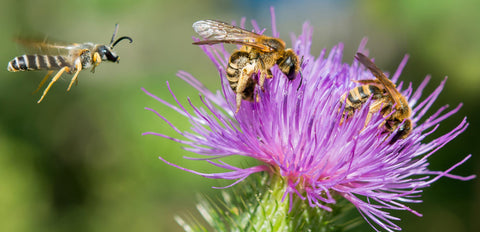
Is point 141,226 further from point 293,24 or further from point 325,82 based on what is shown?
point 293,24

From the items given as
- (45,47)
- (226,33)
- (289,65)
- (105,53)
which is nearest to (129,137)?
(105,53)

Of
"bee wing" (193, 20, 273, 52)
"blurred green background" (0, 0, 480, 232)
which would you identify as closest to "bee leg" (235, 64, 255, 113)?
"bee wing" (193, 20, 273, 52)

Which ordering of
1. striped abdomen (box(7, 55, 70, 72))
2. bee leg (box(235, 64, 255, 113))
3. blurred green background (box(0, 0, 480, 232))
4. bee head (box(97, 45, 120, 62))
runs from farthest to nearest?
blurred green background (box(0, 0, 480, 232)) → bee head (box(97, 45, 120, 62)) → striped abdomen (box(7, 55, 70, 72)) → bee leg (box(235, 64, 255, 113))

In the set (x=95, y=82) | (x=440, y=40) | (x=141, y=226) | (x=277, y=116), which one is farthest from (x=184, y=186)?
(x=277, y=116)

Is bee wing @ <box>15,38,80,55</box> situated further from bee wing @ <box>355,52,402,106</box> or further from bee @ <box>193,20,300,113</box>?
bee wing @ <box>355,52,402,106</box>

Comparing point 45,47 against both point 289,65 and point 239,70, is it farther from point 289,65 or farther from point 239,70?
point 289,65

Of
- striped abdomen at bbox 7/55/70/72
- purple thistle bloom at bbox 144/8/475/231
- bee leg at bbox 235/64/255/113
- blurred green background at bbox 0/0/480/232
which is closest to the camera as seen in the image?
purple thistle bloom at bbox 144/8/475/231

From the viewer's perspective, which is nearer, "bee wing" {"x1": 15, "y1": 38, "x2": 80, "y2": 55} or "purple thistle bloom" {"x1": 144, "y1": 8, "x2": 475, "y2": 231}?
"purple thistle bloom" {"x1": 144, "y1": 8, "x2": 475, "y2": 231}
